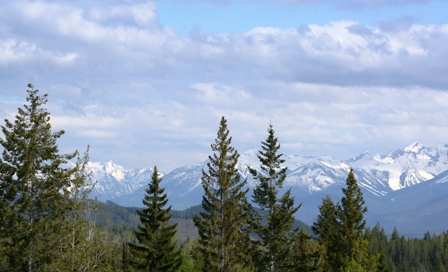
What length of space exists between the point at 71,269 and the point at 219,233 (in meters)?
14.9

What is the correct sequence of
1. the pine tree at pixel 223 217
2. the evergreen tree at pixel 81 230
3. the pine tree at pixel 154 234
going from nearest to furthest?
the evergreen tree at pixel 81 230 → the pine tree at pixel 223 217 → the pine tree at pixel 154 234

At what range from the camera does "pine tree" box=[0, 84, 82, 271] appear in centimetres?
5200

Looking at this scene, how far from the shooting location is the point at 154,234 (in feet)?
228

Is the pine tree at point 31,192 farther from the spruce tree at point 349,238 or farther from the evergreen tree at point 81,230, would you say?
the spruce tree at point 349,238

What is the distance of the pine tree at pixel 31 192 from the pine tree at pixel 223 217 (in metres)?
12.0

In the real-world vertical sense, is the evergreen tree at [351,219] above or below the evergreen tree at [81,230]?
above

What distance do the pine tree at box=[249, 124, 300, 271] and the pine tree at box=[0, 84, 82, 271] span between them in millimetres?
17552

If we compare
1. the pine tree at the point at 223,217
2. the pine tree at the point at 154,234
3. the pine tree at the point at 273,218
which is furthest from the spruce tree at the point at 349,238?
the pine tree at the point at 154,234

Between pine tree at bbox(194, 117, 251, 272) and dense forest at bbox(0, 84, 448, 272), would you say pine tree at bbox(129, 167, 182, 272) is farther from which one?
pine tree at bbox(194, 117, 251, 272)

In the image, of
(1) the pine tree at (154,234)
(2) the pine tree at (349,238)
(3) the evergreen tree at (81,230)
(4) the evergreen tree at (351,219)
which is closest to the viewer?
(3) the evergreen tree at (81,230)

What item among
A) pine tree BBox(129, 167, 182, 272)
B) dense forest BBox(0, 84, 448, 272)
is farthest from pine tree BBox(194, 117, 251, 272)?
pine tree BBox(129, 167, 182, 272)

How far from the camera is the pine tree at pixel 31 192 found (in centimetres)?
5200

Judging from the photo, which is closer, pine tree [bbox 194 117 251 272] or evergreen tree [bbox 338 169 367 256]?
pine tree [bbox 194 117 251 272]

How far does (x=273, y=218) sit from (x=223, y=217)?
5.43m
